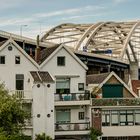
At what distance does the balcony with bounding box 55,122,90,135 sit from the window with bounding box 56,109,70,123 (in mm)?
1627

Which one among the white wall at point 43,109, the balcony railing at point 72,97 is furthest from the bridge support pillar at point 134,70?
the white wall at point 43,109

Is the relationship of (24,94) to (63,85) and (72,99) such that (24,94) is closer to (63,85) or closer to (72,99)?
(72,99)

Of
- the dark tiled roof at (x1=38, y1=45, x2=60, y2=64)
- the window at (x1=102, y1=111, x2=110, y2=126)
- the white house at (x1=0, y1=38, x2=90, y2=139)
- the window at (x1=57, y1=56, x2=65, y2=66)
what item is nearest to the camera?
the white house at (x1=0, y1=38, x2=90, y2=139)

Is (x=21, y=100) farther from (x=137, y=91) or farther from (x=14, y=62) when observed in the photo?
(x=137, y=91)

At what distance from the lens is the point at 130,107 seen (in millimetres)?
56031

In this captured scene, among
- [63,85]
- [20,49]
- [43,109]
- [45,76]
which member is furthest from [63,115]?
[20,49]

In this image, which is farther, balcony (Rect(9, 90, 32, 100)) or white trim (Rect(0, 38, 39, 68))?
white trim (Rect(0, 38, 39, 68))

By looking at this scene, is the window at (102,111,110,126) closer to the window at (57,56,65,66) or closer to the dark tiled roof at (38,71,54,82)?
the window at (57,56,65,66)

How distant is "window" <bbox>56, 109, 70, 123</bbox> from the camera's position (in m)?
55.2

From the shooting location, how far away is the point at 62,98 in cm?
5434

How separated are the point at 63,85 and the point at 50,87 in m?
4.06

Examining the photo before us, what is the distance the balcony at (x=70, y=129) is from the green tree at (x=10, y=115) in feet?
21.0

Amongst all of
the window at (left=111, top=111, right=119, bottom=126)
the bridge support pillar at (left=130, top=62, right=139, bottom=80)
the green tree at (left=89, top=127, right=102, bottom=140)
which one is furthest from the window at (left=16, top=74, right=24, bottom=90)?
the bridge support pillar at (left=130, top=62, right=139, bottom=80)

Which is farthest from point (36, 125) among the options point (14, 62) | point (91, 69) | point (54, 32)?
point (54, 32)
